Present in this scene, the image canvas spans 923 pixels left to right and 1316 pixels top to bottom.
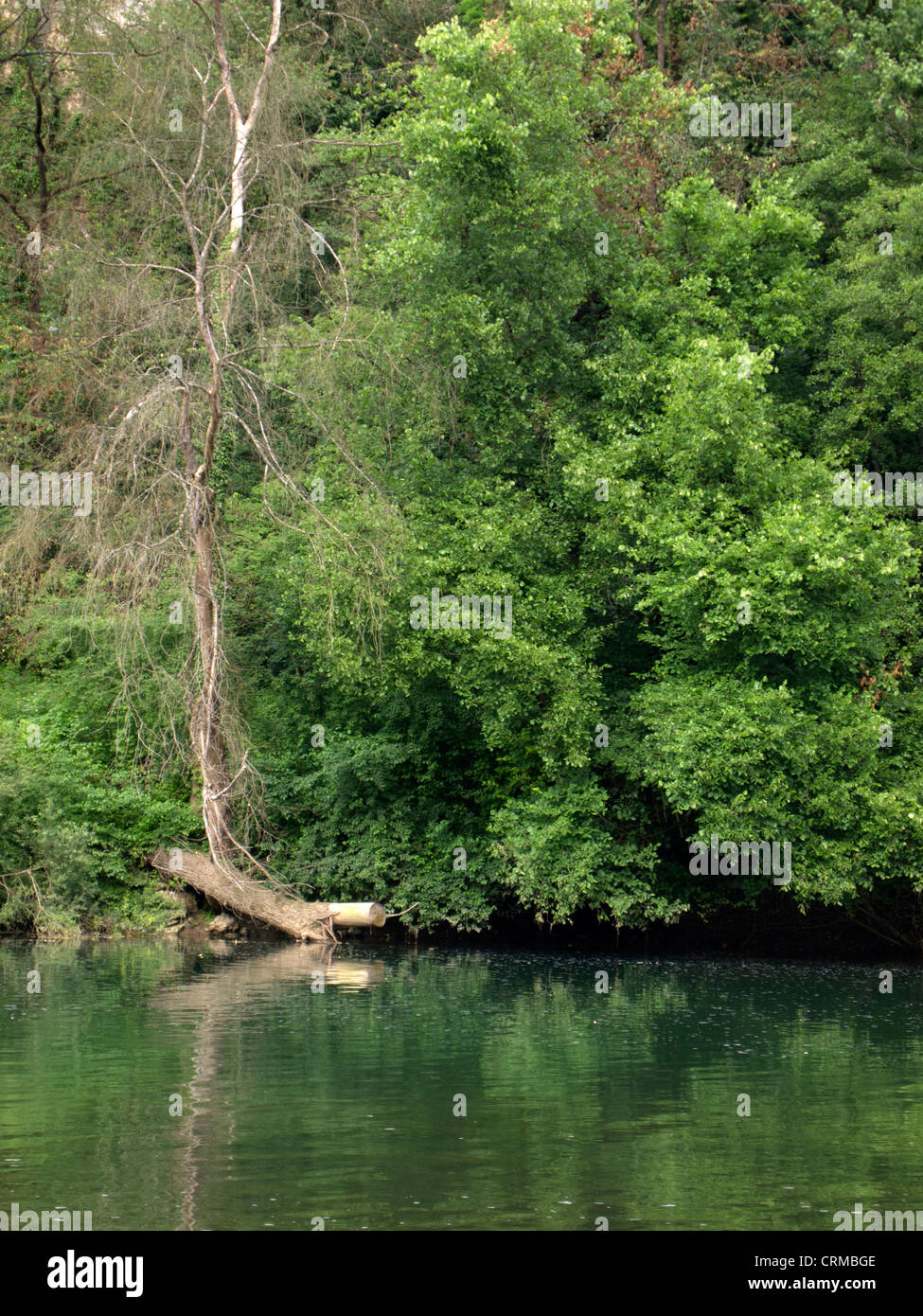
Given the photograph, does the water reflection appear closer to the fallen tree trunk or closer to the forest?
the fallen tree trunk

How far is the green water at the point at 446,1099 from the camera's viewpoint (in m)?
10.1

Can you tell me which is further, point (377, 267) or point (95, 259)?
point (95, 259)

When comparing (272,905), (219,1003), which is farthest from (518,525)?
(219,1003)

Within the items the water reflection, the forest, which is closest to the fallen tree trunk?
the water reflection

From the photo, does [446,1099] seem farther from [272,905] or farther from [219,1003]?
[272,905]

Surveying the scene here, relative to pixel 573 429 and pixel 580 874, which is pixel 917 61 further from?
pixel 580 874

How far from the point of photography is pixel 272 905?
27.7m

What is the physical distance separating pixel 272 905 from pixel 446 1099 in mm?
→ 14310

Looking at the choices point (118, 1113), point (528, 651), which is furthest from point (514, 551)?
point (118, 1113)

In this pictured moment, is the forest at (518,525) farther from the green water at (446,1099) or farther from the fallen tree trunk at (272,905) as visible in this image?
the green water at (446,1099)

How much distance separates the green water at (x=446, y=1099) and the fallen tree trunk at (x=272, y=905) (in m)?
3.81

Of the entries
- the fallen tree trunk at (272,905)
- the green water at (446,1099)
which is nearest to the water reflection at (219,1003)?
the green water at (446,1099)

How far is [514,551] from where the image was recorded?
28.1 metres

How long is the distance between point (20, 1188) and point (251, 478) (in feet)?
90.3
